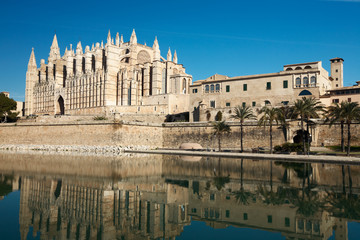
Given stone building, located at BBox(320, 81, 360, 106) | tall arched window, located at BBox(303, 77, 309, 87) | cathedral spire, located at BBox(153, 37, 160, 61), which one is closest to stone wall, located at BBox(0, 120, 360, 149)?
stone building, located at BBox(320, 81, 360, 106)

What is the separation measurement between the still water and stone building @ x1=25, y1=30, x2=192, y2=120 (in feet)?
117

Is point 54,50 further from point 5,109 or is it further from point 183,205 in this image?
point 183,205

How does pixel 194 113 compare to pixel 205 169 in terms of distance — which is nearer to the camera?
pixel 205 169

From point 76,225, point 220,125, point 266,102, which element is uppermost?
point 266,102

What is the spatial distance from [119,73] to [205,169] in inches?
1835

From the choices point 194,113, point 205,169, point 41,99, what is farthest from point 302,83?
point 41,99

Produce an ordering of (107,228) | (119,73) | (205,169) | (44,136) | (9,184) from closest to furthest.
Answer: (107,228) < (9,184) < (205,169) < (44,136) < (119,73)

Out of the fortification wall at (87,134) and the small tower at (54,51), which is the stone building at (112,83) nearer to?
the small tower at (54,51)

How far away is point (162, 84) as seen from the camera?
6138 centimetres

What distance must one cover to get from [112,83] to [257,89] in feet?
107

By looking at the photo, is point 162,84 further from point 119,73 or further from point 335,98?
point 335,98

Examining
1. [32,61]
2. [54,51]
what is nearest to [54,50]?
[54,51]

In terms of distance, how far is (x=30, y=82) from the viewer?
3243 inches

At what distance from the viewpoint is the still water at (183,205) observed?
990 centimetres
